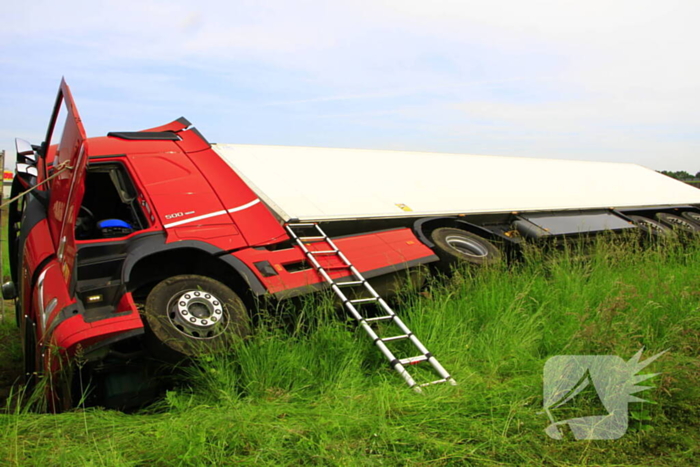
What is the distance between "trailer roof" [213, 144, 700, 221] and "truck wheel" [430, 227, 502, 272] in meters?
0.41

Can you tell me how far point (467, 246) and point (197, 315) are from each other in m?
3.62

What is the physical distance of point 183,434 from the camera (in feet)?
9.57

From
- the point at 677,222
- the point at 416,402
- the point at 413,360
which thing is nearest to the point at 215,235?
the point at 413,360

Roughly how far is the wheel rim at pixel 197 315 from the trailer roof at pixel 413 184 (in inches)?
60.1

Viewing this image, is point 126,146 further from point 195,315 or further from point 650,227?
point 650,227

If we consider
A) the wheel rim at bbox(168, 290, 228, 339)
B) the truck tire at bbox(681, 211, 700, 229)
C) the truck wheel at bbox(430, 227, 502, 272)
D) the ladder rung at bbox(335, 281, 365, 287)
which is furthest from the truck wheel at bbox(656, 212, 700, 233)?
the wheel rim at bbox(168, 290, 228, 339)

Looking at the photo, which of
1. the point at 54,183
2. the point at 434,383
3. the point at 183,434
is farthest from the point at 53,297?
the point at 434,383

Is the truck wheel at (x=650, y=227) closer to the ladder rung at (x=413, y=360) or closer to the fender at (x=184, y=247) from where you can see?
the ladder rung at (x=413, y=360)

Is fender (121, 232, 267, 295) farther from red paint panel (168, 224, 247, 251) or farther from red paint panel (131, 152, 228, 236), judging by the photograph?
red paint panel (131, 152, 228, 236)

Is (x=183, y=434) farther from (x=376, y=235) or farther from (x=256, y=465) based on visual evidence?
(x=376, y=235)

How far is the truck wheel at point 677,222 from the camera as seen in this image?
398 inches

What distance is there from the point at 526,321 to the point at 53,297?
3.52 meters

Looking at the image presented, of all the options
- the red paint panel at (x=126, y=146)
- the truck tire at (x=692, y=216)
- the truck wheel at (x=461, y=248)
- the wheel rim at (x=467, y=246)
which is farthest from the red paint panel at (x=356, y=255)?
the truck tire at (x=692, y=216)

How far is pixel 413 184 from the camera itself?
783 cm
